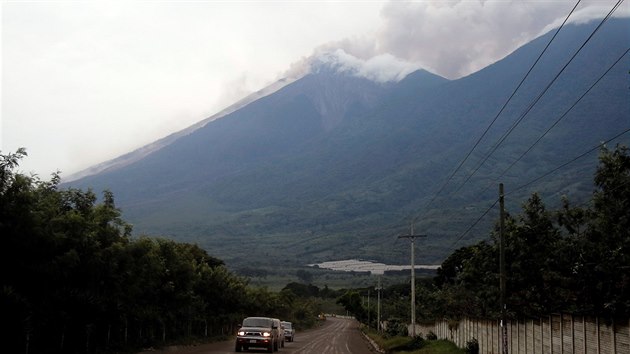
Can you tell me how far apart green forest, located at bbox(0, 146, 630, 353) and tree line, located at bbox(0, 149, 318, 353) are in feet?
0.15

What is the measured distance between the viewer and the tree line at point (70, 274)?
75.7ft

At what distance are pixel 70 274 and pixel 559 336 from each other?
1718 centimetres

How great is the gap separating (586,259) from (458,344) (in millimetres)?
20414

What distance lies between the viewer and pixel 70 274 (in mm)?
26391

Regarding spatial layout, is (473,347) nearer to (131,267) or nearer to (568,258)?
(568,258)

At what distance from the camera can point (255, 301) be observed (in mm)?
79438

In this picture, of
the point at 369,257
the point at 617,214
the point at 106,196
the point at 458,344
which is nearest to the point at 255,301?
the point at 458,344

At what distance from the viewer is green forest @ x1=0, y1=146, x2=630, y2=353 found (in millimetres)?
23609

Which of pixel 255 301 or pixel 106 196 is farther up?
pixel 106 196

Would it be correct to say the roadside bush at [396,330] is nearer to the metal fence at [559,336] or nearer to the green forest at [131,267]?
the green forest at [131,267]

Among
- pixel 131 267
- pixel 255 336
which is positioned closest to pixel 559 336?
pixel 131 267

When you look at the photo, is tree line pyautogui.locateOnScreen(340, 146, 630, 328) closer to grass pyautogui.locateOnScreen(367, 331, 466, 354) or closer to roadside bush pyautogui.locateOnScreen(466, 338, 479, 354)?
roadside bush pyautogui.locateOnScreen(466, 338, 479, 354)

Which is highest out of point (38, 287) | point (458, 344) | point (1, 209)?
point (1, 209)

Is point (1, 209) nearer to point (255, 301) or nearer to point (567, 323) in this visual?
point (567, 323)
